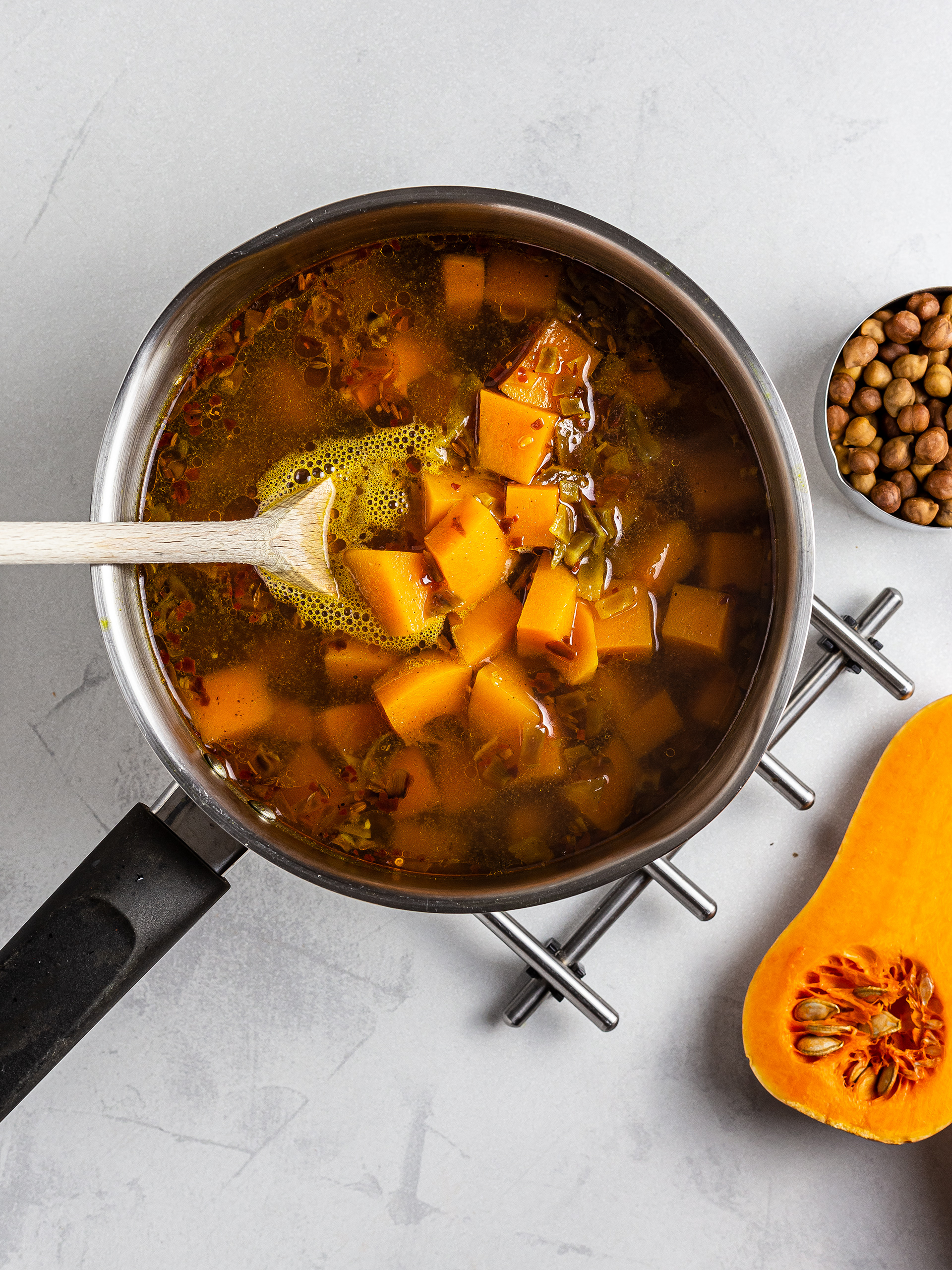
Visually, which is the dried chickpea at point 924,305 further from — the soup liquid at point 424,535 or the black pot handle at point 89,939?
the black pot handle at point 89,939

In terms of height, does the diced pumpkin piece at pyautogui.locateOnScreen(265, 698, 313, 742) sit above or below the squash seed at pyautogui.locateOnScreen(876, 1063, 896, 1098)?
below

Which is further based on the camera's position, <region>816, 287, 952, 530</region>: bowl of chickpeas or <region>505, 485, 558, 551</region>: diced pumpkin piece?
<region>816, 287, 952, 530</region>: bowl of chickpeas

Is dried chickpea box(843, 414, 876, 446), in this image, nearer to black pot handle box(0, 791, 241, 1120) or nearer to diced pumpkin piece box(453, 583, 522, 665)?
diced pumpkin piece box(453, 583, 522, 665)

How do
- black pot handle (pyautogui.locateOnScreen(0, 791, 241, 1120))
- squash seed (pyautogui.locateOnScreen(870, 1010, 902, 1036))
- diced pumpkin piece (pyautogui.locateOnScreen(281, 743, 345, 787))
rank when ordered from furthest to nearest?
squash seed (pyautogui.locateOnScreen(870, 1010, 902, 1036))
diced pumpkin piece (pyautogui.locateOnScreen(281, 743, 345, 787))
black pot handle (pyautogui.locateOnScreen(0, 791, 241, 1120))

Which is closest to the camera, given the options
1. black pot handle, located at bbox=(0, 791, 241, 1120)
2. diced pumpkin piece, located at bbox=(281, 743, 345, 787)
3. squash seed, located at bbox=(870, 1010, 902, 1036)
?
black pot handle, located at bbox=(0, 791, 241, 1120)

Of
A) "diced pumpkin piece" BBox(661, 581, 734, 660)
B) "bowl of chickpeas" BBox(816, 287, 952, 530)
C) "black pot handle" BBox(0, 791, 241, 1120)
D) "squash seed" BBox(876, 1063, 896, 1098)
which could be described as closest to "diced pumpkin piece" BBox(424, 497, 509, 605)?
"diced pumpkin piece" BBox(661, 581, 734, 660)

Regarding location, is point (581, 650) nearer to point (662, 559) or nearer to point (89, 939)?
point (662, 559)

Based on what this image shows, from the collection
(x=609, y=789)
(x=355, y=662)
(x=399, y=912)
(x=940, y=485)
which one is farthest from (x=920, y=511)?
(x=399, y=912)

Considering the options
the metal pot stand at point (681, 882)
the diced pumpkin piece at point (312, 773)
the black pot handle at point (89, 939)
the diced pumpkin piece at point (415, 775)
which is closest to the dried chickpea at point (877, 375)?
the metal pot stand at point (681, 882)
